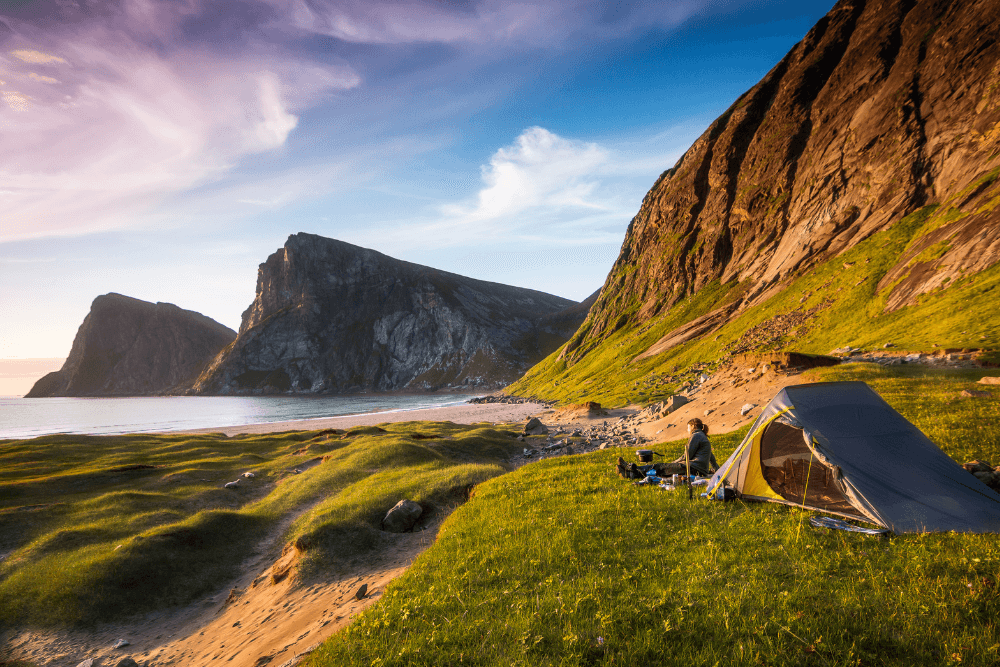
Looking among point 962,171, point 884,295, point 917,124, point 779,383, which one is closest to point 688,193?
point 917,124

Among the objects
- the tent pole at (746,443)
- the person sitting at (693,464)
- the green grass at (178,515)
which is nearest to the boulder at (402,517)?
the green grass at (178,515)

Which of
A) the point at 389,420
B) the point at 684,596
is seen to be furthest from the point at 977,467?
the point at 389,420

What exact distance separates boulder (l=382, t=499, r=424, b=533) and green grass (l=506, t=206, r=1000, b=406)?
35918 mm

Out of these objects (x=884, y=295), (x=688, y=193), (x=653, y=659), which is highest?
(x=688, y=193)

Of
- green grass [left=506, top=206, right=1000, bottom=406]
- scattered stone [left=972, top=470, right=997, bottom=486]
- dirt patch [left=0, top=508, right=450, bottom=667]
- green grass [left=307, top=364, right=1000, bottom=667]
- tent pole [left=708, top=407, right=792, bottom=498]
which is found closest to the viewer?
green grass [left=307, top=364, right=1000, bottom=667]

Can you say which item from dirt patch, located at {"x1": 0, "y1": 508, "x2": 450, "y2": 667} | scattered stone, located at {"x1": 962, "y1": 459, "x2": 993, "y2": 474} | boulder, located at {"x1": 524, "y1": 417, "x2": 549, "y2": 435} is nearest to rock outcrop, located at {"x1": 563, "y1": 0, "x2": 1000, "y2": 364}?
scattered stone, located at {"x1": 962, "y1": 459, "x2": 993, "y2": 474}

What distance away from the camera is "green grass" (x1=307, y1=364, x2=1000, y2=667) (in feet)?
18.3

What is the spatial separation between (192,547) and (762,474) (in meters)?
22.8

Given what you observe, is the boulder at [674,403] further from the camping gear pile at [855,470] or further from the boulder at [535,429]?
the camping gear pile at [855,470]

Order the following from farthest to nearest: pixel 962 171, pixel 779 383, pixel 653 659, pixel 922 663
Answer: pixel 962 171 < pixel 779 383 < pixel 653 659 < pixel 922 663

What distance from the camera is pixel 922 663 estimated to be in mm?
5020

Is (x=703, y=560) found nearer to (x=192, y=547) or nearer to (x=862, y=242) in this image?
(x=192, y=547)

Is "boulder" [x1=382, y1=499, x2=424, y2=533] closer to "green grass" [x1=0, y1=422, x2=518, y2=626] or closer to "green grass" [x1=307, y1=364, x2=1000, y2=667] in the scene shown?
"green grass" [x1=0, y1=422, x2=518, y2=626]

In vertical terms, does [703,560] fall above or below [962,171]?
below
